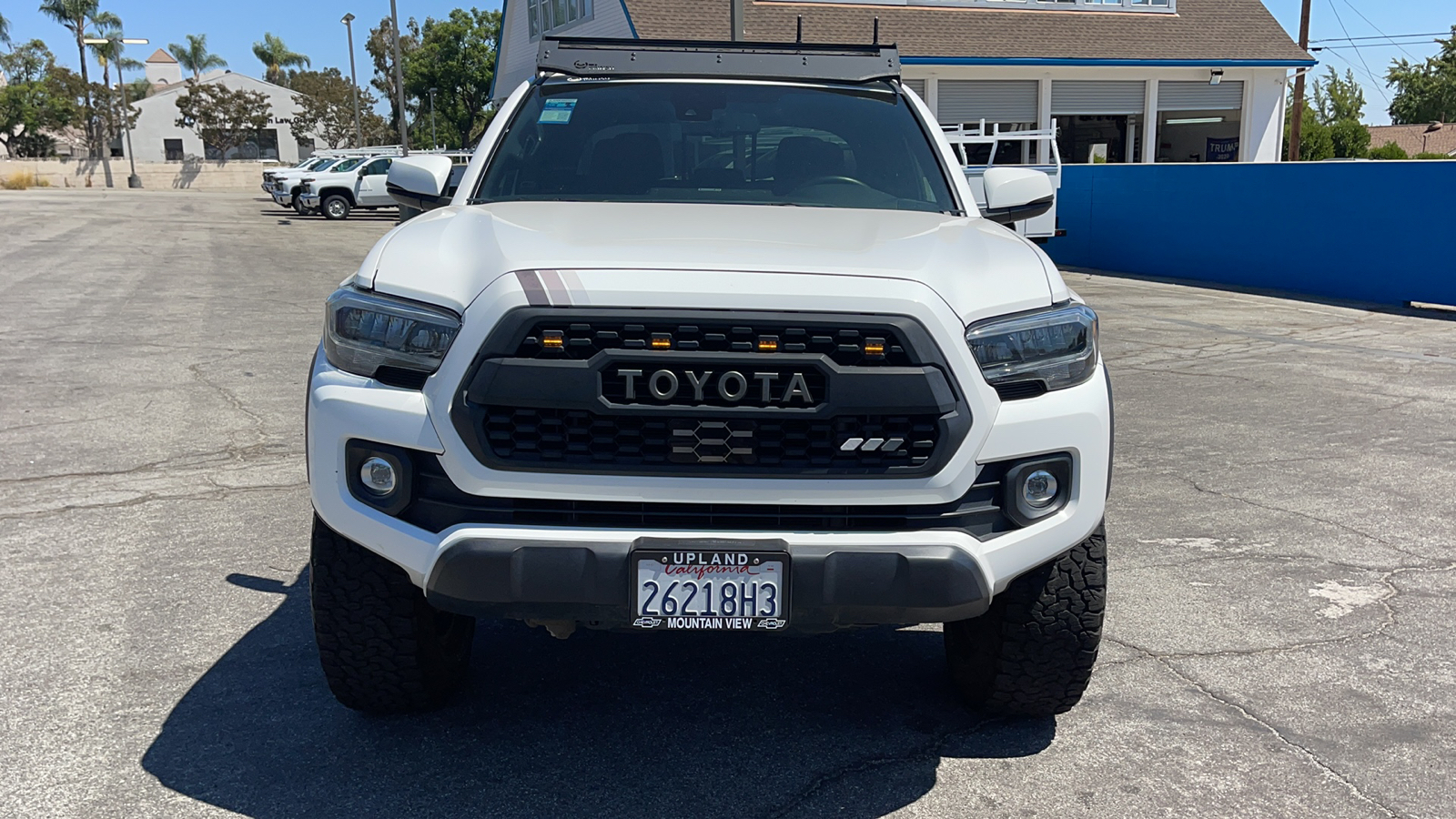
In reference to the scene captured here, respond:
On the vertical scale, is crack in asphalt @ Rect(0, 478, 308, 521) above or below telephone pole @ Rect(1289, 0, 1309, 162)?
below

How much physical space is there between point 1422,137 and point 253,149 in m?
66.2

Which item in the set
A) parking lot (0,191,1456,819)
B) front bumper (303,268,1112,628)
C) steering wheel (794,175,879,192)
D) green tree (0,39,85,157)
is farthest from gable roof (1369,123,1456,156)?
green tree (0,39,85,157)

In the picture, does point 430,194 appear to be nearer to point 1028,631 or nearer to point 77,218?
point 1028,631

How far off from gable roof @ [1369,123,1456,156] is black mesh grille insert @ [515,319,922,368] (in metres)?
65.5

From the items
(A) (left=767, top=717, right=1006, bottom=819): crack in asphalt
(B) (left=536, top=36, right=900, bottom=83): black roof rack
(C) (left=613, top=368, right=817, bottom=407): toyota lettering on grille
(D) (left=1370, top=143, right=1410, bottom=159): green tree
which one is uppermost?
(B) (left=536, top=36, right=900, bottom=83): black roof rack

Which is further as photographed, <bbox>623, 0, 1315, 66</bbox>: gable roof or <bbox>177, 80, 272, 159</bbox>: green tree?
<bbox>177, 80, 272, 159</bbox>: green tree

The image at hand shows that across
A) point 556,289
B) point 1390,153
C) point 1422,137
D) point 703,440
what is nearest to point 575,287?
point 556,289

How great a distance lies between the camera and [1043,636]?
3.23m

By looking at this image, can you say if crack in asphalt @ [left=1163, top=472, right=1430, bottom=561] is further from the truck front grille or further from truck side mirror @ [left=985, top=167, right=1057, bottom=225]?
the truck front grille

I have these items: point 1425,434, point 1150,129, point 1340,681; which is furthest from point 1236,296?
point 1150,129

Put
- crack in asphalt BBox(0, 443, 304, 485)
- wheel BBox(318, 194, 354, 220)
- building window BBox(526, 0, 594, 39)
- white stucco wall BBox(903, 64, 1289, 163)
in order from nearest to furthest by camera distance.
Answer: crack in asphalt BBox(0, 443, 304, 485) < white stucco wall BBox(903, 64, 1289, 163) < building window BBox(526, 0, 594, 39) < wheel BBox(318, 194, 354, 220)

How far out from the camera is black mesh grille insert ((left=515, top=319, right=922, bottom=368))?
2.80 meters

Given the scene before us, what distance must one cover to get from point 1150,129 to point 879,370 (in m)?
29.3

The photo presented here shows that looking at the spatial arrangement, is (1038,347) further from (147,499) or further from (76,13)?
(76,13)
